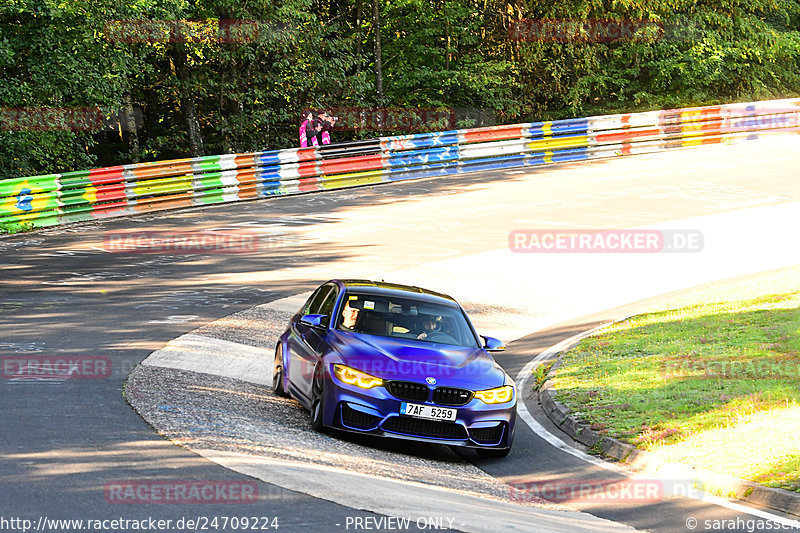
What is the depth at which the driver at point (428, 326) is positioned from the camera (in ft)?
38.0

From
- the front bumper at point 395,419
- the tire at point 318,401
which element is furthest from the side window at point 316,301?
the front bumper at point 395,419

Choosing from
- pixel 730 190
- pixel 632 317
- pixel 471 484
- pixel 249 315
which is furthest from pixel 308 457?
pixel 730 190

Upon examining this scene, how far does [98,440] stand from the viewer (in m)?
9.32

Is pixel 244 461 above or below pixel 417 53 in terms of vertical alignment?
below

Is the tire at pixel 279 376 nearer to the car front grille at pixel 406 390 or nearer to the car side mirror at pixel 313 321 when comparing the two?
the car side mirror at pixel 313 321

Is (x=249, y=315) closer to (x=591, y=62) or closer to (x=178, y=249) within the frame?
(x=178, y=249)

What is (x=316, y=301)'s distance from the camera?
510 inches

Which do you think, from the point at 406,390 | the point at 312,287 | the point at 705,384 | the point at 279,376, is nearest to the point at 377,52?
the point at 312,287

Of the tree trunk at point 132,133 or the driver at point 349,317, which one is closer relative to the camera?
the driver at point 349,317

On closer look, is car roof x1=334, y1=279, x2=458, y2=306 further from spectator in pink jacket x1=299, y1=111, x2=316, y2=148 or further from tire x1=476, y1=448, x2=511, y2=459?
spectator in pink jacket x1=299, y1=111, x2=316, y2=148

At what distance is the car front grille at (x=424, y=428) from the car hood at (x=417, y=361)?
0.40 metres

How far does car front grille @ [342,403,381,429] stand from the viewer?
34.1ft

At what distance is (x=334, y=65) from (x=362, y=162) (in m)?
6.01

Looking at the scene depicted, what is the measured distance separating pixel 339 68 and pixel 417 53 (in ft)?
19.9
